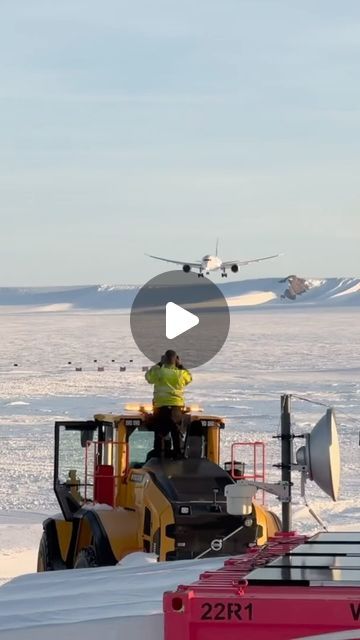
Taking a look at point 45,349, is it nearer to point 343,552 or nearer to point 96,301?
point 343,552

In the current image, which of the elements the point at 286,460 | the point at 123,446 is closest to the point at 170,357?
the point at 123,446

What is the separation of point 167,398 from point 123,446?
23.9 inches

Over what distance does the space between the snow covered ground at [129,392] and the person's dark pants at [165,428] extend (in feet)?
9.57

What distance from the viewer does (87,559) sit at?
11906 mm

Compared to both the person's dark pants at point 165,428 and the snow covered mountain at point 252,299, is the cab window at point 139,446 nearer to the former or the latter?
the person's dark pants at point 165,428

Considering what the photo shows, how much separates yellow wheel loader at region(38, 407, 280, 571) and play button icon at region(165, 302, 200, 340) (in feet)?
2.71

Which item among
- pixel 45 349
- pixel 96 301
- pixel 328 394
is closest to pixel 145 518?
pixel 328 394

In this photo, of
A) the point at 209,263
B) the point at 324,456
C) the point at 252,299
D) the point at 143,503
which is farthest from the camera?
the point at 252,299

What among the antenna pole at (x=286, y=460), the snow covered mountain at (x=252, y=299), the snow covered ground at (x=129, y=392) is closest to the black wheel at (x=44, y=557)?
the snow covered ground at (x=129, y=392)

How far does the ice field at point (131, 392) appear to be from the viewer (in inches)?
763

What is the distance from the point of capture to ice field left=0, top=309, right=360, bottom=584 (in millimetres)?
19391

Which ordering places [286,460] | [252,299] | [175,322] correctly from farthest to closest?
[252,299], [175,322], [286,460]

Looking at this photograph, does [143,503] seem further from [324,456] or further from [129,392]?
[129,392]

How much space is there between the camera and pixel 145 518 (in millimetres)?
11523
